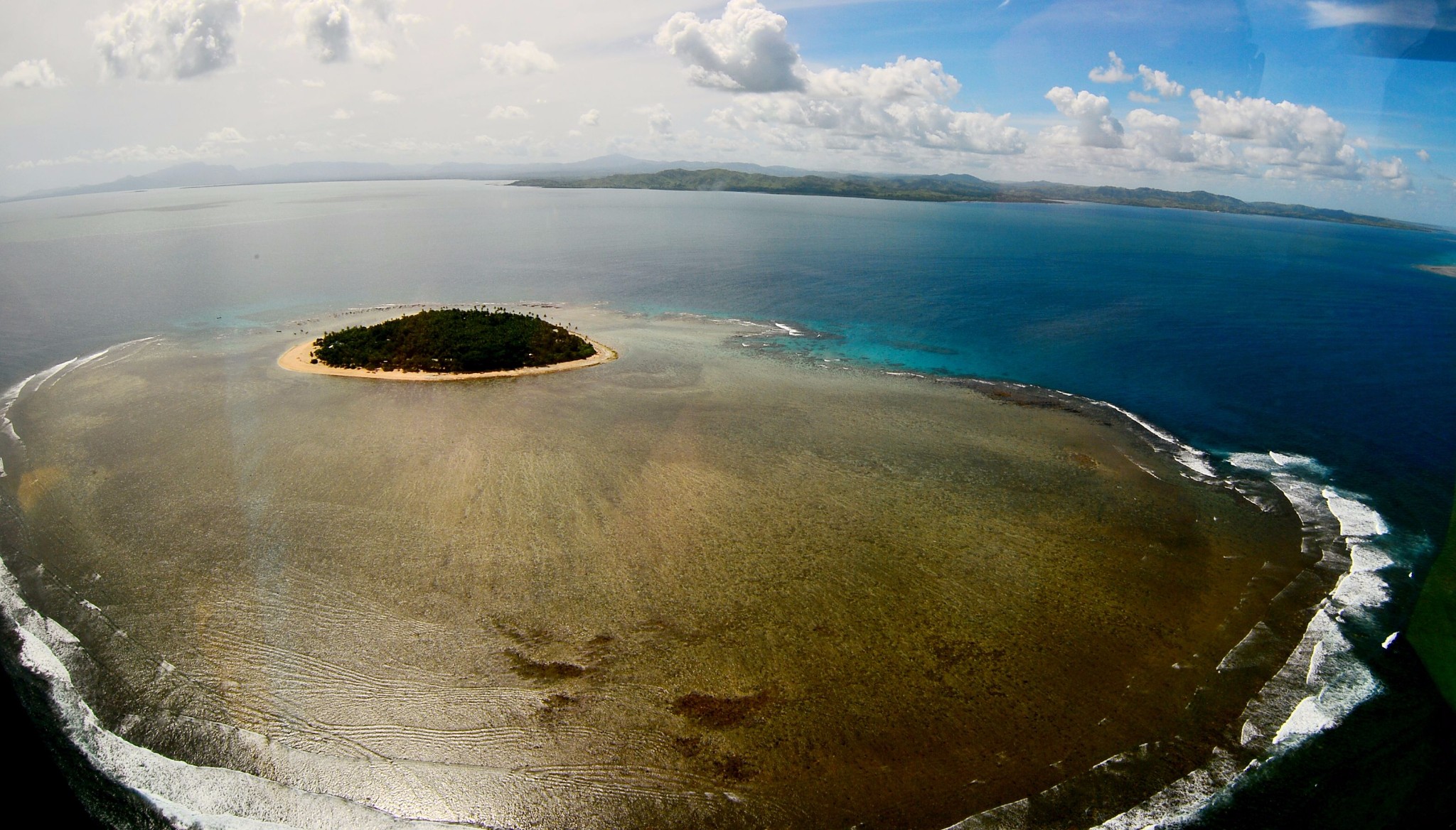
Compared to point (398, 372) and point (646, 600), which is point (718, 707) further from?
point (398, 372)

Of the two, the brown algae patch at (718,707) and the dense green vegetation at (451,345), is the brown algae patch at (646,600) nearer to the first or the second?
the brown algae patch at (718,707)

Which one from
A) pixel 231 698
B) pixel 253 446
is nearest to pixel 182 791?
pixel 231 698

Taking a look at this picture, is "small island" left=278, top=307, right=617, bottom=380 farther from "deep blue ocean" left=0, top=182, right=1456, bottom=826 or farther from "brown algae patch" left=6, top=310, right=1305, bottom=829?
"deep blue ocean" left=0, top=182, right=1456, bottom=826

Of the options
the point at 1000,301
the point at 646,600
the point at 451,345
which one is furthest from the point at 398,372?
the point at 1000,301

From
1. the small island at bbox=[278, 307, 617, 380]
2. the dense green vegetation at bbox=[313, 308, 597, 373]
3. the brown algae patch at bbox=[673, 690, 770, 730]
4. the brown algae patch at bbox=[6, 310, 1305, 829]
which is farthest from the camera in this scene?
the dense green vegetation at bbox=[313, 308, 597, 373]

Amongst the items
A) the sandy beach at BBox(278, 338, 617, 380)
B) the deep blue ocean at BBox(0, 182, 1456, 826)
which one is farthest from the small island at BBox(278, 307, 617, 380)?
the deep blue ocean at BBox(0, 182, 1456, 826)

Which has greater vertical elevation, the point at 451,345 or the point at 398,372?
the point at 451,345
